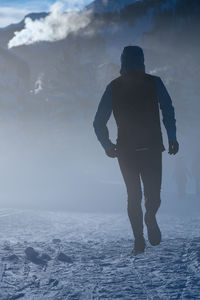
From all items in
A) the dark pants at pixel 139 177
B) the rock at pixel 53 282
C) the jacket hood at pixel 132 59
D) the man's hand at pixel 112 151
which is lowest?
the rock at pixel 53 282

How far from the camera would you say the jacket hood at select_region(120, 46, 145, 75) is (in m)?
3.34

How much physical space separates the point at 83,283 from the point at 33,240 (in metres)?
2.82

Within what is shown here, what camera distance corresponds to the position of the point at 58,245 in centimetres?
542

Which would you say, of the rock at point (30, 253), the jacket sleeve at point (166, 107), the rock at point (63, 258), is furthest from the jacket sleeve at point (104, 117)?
the rock at point (30, 253)

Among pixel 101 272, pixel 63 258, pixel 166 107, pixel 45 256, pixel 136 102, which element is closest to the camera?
pixel 136 102

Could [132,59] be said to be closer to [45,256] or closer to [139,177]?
[139,177]

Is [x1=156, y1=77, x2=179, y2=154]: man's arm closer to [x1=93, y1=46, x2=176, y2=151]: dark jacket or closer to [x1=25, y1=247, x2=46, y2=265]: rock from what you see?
[x1=93, y1=46, x2=176, y2=151]: dark jacket

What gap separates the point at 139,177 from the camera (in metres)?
3.53

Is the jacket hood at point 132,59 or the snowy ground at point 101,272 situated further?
the jacket hood at point 132,59

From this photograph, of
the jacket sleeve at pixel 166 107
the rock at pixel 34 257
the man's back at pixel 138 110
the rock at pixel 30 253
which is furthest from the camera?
the rock at pixel 30 253

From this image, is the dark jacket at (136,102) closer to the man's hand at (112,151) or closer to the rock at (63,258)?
the man's hand at (112,151)

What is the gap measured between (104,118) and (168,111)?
0.59 metres

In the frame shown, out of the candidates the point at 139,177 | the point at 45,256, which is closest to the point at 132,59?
the point at 139,177

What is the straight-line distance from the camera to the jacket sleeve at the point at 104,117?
3480 millimetres
